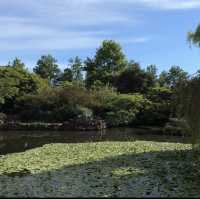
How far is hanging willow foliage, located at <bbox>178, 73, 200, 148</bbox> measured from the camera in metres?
13.8

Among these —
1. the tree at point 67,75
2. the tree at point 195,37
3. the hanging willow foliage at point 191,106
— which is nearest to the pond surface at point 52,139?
the tree at point 195,37

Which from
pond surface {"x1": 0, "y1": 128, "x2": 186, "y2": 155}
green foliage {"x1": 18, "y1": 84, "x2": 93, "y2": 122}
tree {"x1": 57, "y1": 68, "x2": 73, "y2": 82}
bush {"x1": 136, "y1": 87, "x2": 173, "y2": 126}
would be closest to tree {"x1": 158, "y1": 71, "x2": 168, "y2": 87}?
bush {"x1": 136, "y1": 87, "x2": 173, "y2": 126}

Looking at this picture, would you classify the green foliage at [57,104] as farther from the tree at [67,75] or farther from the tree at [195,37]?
the tree at [195,37]

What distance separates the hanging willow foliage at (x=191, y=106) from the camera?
13836 mm

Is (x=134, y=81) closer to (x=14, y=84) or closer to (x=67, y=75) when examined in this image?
(x=14, y=84)

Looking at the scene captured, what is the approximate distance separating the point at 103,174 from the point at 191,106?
2915 mm

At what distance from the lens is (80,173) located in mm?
14547

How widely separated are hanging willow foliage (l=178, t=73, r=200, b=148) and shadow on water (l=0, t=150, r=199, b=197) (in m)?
1.18

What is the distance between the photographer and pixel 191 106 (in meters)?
13.9

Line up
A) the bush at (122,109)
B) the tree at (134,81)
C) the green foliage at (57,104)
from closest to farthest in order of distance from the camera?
the bush at (122,109) → the green foliage at (57,104) → the tree at (134,81)

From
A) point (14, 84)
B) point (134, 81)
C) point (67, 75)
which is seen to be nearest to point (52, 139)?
point (14, 84)

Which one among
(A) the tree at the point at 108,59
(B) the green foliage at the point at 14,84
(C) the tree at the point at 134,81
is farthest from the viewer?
(A) the tree at the point at 108,59

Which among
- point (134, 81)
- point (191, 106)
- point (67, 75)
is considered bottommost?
point (191, 106)

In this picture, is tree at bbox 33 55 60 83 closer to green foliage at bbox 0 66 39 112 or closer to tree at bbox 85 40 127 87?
tree at bbox 85 40 127 87
